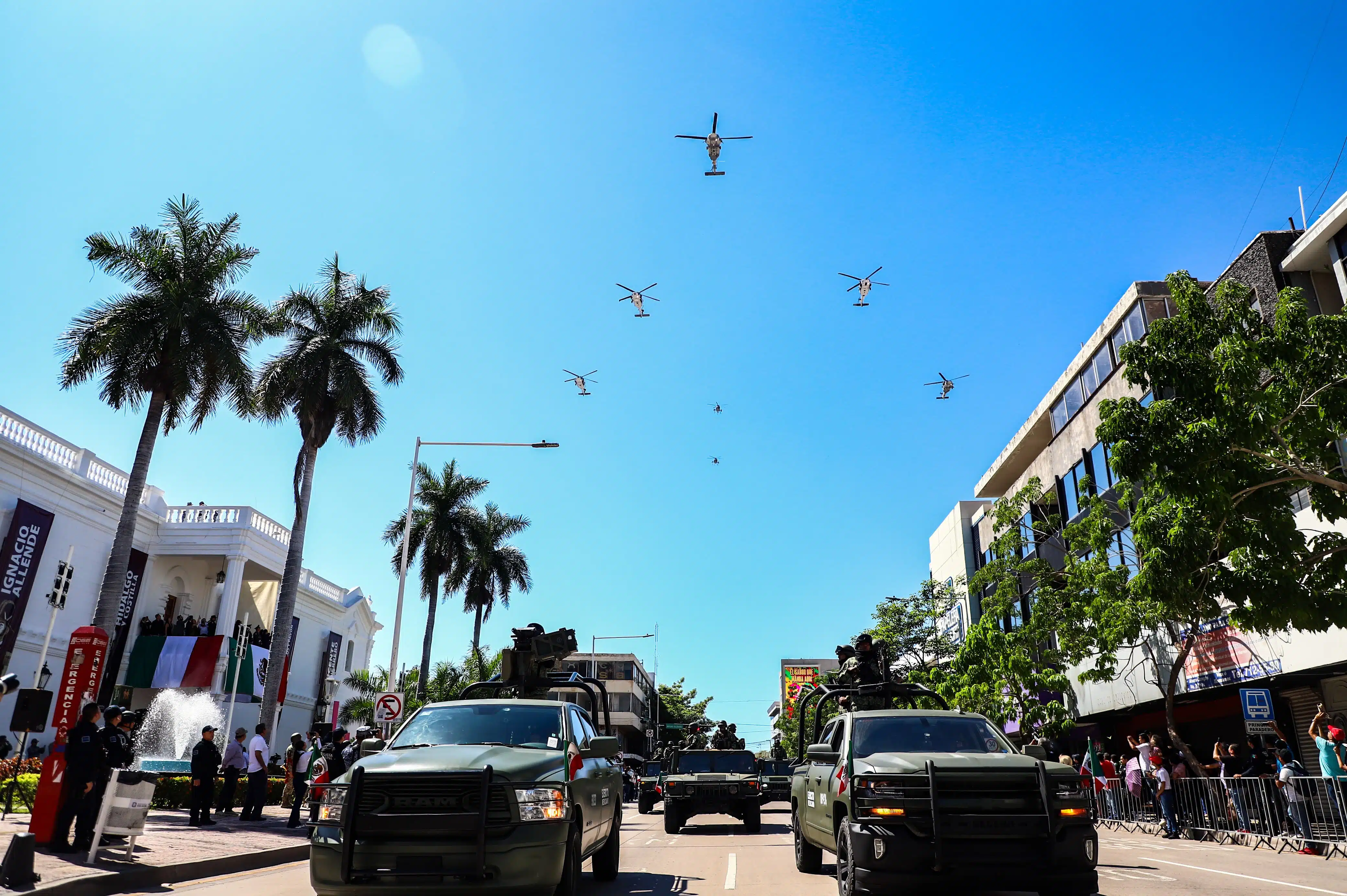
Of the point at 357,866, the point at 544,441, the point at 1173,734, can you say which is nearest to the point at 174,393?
the point at 544,441

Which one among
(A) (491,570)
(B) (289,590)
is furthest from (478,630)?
(B) (289,590)

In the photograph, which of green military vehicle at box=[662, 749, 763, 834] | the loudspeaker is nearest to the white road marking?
green military vehicle at box=[662, 749, 763, 834]

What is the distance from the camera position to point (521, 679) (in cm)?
1470

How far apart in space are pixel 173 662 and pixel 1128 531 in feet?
113

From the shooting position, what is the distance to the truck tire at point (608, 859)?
9.68 metres

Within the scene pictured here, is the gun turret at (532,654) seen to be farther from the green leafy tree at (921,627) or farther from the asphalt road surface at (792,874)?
the green leafy tree at (921,627)

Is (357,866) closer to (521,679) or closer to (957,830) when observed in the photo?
(957,830)

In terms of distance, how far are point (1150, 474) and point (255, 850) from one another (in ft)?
47.7

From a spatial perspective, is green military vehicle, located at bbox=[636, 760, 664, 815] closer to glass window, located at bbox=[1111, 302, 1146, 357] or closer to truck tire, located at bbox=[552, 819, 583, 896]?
glass window, located at bbox=[1111, 302, 1146, 357]

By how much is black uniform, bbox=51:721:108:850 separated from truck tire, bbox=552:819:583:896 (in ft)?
22.8

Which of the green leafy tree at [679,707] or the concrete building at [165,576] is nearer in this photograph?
the concrete building at [165,576]

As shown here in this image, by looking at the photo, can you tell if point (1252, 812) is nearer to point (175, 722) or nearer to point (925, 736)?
point (925, 736)

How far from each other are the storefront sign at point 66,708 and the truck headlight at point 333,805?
5.62 m

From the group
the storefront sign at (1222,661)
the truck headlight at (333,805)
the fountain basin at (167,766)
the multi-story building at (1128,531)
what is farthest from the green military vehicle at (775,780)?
the truck headlight at (333,805)
